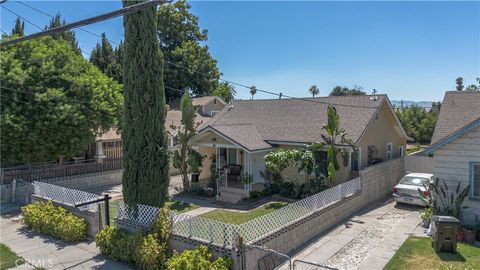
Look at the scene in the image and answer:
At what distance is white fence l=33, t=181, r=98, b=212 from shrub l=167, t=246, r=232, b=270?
194 inches

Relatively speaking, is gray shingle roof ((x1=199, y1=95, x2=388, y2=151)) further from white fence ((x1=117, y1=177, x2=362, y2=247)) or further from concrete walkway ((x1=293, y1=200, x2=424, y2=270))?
white fence ((x1=117, y1=177, x2=362, y2=247))

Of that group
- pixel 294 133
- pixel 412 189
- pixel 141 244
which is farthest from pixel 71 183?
pixel 412 189

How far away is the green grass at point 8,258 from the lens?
10.5 meters

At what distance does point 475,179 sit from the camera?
12523mm

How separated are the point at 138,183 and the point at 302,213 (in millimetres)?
5532

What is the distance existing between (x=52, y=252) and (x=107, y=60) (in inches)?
1445

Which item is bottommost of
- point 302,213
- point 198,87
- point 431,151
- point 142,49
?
point 302,213

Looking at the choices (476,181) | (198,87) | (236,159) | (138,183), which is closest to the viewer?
(138,183)

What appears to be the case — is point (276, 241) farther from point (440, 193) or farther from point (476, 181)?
point (476, 181)

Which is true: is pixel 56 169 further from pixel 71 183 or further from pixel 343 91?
pixel 343 91

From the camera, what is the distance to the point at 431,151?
13.0 m

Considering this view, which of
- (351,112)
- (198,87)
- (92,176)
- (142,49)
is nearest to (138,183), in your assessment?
(142,49)

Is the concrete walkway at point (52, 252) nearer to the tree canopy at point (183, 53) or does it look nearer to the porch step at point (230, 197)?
the porch step at point (230, 197)

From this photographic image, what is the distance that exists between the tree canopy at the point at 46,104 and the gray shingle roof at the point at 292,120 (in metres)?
6.99
